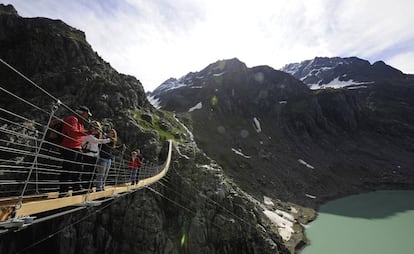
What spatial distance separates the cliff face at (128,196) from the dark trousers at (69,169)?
7.30 meters

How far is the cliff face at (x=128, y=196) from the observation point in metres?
22.5

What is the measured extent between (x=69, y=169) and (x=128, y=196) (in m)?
18.3

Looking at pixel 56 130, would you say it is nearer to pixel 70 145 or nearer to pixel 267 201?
pixel 70 145

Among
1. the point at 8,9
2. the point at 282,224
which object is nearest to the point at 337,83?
the point at 282,224

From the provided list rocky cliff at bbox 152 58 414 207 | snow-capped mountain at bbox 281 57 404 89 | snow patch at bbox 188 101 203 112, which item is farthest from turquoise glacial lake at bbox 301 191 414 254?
snow-capped mountain at bbox 281 57 404 89

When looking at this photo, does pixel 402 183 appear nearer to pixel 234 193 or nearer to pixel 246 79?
pixel 246 79

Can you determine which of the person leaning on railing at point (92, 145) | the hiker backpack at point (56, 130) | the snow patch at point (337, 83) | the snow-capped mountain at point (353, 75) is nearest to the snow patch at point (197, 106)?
the person leaning on railing at point (92, 145)

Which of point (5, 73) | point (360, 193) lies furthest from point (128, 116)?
point (360, 193)

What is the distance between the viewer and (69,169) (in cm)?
655

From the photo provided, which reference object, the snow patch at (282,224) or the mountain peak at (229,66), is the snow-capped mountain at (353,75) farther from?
the snow patch at (282,224)

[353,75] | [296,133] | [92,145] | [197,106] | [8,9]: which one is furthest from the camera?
[353,75]

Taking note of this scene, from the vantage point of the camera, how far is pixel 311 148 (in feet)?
297

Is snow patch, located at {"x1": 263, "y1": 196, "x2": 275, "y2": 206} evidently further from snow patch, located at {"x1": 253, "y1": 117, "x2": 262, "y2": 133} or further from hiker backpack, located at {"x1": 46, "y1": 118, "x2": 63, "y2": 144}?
hiker backpack, located at {"x1": 46, "y1": 118, "x2": 63, "y2": 144}

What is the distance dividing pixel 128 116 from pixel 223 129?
178 feet
